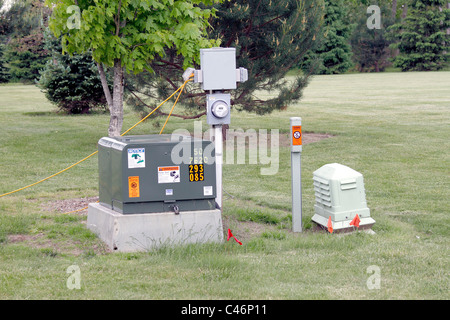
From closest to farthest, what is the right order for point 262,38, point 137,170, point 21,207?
point 137,170, point 21,207, point 262,38

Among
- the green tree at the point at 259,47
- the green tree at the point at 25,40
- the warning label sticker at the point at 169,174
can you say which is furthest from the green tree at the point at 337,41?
the warning label sticker at the point at 169,174

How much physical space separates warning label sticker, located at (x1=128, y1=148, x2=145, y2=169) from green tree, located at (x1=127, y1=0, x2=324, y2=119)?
7515 millimetres

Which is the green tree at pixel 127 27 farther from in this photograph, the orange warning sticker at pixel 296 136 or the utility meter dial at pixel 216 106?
the orange warning sticker at pixel 296 136

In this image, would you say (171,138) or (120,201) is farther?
(171,138)

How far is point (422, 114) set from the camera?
72.4 feet

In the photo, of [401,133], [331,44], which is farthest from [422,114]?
[331,44]

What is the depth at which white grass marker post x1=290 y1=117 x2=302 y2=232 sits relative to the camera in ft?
22.5

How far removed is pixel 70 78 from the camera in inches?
846

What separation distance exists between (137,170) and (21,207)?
3.10 m

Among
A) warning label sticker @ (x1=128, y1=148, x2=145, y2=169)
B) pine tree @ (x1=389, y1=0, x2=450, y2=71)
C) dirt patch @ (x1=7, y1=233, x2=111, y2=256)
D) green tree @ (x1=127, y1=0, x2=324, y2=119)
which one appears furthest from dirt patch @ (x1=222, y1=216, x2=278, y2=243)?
pine tree @ (x1=389, y1=0, x2=450, y2=71)

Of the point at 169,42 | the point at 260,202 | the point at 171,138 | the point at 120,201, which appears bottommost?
the point at 260,202

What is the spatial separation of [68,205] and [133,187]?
9.28ft
